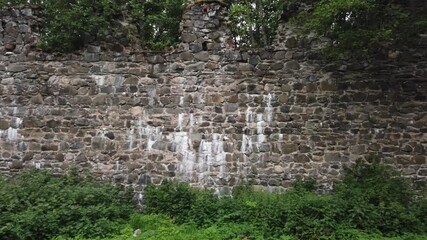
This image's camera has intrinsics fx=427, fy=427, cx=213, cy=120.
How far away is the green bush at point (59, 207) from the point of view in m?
8.07

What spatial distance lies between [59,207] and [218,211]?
320cm

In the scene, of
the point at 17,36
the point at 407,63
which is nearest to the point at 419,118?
the point at 407,63

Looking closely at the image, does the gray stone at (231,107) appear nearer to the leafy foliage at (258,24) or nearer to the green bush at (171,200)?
the green bush at (171,200)

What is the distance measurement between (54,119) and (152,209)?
3.31 metres

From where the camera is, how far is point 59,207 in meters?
8.54

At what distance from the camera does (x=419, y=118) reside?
9.59m

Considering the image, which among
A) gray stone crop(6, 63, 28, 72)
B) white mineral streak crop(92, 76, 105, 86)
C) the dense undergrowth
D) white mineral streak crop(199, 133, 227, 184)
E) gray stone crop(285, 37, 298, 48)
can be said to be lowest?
the dense undergrowth

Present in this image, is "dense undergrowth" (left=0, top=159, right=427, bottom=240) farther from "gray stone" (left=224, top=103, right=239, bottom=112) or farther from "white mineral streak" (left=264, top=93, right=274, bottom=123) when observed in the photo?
"gray stone" (left=224, top=103, right=239, bottom=112)

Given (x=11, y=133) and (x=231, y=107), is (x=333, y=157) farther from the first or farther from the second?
(x=11, y=133)

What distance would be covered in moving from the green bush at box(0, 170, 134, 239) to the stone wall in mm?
614

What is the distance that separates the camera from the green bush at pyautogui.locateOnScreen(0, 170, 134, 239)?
8.07 m

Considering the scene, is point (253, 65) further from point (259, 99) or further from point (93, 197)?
point (93, 197)

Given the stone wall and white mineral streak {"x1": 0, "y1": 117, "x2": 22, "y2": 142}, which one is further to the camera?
white mineral streak {"x1": 0, "y1": 117, "x2": 22, "y2": 142}

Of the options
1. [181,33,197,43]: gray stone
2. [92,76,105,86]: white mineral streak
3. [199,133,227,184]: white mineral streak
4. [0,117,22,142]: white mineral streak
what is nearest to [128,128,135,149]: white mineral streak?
[92,76,105,86]: white mineral streak
